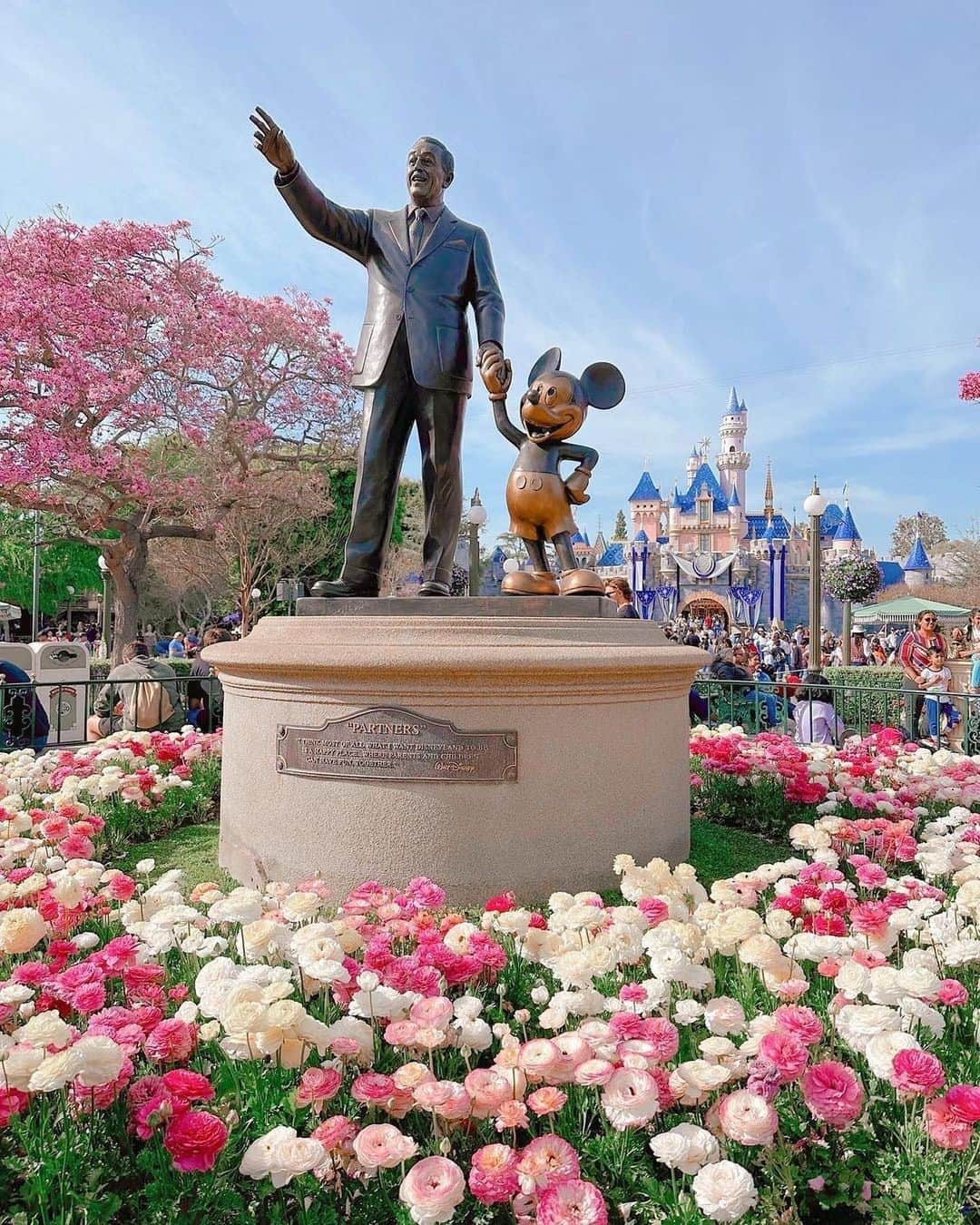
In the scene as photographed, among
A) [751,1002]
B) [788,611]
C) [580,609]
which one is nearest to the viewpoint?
[751,1002]

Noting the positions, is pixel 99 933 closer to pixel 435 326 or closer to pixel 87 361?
pixel 435 326

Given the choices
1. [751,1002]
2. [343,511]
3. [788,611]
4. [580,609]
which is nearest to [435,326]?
[580,609]

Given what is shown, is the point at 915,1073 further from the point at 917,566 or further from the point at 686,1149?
the point at 917,566

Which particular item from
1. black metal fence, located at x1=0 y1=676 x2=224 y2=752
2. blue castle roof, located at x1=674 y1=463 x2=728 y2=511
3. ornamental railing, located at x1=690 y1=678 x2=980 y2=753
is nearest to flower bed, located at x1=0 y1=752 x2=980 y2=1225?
black metal fence, located at x1=0 y1=676 x2=224 y2=752

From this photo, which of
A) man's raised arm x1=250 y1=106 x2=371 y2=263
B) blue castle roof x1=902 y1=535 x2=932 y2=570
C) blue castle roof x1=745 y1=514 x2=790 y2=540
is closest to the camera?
man's raised arm x1=250 y1=106 x2=371 y2=263

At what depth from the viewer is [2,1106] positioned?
68.5 inches

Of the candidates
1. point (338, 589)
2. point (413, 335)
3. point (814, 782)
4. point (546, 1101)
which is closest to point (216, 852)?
point (338, 589)

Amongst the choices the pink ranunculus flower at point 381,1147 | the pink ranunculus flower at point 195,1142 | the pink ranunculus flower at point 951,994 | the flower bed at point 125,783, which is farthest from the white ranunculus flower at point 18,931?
the pink ranunculus flower at point 951,994

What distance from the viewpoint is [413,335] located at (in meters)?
4.70

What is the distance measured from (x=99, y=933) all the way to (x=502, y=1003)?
1506mm

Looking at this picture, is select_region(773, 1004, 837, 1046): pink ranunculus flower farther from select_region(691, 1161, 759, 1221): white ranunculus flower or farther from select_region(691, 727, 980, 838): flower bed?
select_region(691, 727, 980, 838): flower bed

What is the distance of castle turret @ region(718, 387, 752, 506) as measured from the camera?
71000 mm

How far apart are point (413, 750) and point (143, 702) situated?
19.1 ft

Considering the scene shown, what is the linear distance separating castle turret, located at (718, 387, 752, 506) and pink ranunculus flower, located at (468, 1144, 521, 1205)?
7116cm
